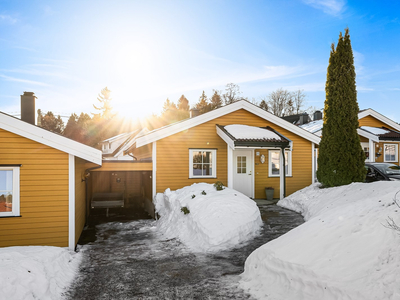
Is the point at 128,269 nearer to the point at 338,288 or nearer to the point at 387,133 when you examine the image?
the point at 338,288

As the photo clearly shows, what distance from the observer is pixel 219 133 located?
13516 mm

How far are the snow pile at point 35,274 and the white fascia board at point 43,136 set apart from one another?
2719mm

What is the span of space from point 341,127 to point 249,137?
3.87 meters

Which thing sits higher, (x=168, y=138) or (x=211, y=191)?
(x=168, y=138)

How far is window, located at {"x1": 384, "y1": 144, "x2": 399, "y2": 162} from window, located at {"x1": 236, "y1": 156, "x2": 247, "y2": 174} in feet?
39.9

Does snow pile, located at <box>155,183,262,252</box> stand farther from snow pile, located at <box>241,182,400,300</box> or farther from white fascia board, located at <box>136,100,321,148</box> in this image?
white fascia board, located at <box>136,100,321,148</box>

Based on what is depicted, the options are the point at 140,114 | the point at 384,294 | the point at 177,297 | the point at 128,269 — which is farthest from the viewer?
the point at 140,114

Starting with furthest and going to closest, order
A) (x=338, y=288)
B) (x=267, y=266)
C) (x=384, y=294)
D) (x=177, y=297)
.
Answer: (x=267, y=266) < (x=177, y=297) < (x=338, y=288) < (x=384, y=294)

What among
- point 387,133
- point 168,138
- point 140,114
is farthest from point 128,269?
point 140,114

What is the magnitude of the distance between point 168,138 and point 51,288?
839cm

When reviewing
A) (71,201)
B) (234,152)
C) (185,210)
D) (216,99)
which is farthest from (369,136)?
(216,99)

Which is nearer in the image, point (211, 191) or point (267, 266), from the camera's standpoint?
point (267, 266)

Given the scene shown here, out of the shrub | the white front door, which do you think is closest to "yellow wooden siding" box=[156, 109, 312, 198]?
the white front door

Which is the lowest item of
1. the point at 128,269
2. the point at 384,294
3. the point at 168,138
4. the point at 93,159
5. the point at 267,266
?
the point at 128,269
